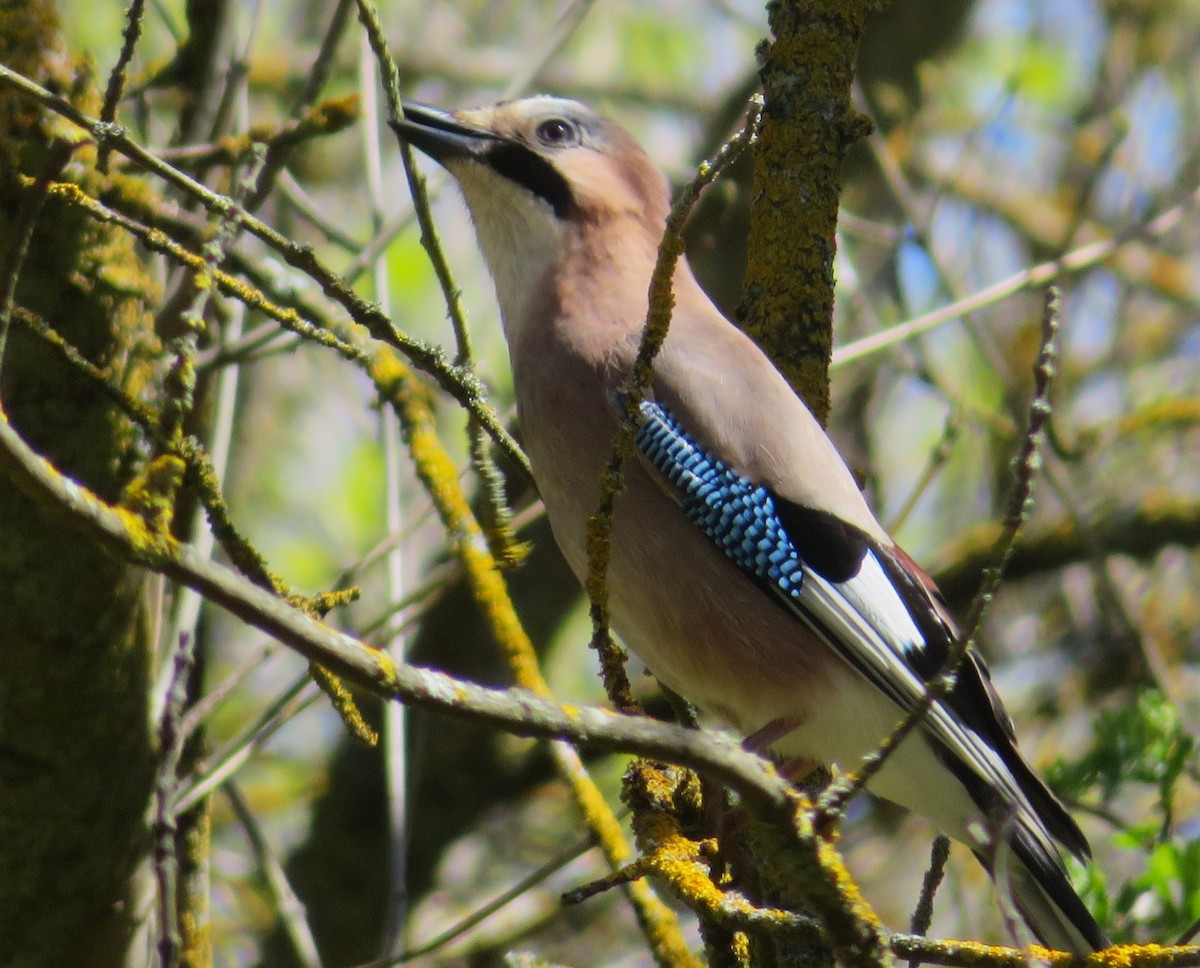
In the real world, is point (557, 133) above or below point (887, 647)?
above

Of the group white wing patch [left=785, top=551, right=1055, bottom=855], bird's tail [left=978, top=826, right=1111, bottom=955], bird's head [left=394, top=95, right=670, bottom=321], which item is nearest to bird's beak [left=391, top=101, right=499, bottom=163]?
bird's head [left=394, top=95, right=670, bottom=321]

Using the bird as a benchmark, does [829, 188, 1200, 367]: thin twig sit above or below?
above

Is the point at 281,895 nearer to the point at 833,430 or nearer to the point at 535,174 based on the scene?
the point at 535,174

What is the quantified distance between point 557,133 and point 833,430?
2.81 m

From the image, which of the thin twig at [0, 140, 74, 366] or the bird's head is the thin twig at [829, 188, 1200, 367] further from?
the thin twig at [0, 140, 74, 366]

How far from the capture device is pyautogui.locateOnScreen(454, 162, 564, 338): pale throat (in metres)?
4.27

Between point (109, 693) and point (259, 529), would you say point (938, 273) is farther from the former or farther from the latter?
point (259, 529)

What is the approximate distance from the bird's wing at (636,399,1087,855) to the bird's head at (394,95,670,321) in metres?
0.87

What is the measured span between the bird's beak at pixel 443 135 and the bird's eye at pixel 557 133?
0.15 m

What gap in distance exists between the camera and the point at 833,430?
685 centimetres

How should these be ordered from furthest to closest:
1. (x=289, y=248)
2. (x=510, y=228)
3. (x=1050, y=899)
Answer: (x=510, y=228) < (x=1050, y=899) < (x=289, y=248)

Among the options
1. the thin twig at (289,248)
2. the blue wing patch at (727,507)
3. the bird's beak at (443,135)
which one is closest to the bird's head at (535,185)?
the bird's beak at (443,135)

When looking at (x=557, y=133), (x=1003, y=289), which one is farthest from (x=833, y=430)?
(x=557, y=133)

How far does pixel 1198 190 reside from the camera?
18.2 feet
